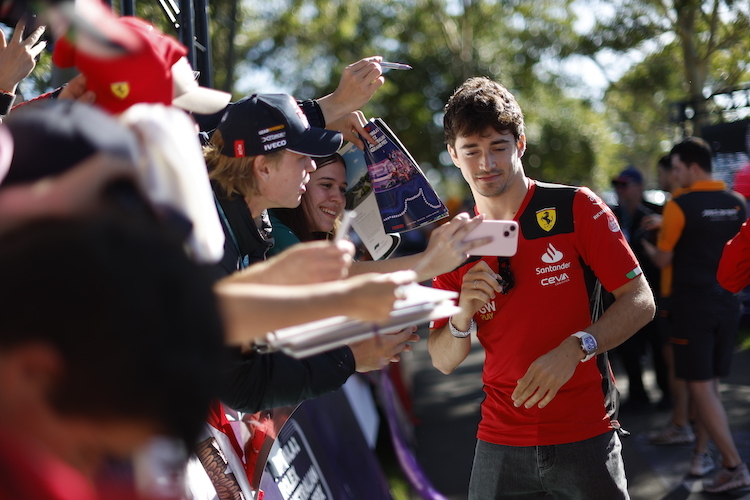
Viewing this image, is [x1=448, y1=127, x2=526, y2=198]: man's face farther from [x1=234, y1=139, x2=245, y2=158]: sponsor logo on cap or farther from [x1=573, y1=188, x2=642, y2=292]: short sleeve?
[x1=234, y1=139, x2=245, y2=158]: sponsor logo on cap

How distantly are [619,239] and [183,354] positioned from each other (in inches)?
76.6

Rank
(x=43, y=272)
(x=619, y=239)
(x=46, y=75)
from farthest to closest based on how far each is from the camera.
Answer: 1. (x=46, y=75)
2. (x=619, y=239)
3. (x=43, y=272)

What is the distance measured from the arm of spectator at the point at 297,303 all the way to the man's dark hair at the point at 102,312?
0.15 metres

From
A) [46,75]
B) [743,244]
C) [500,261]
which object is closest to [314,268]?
[500,261]

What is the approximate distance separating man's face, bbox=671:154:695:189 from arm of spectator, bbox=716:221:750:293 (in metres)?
2.10

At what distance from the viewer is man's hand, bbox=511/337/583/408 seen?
2393 millimetres

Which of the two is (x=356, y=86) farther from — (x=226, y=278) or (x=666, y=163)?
(x=666, y=163)

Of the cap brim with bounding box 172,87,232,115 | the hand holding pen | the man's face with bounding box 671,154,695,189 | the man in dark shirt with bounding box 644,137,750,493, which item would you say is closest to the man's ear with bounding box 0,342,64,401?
the cap brim with bounding box 172,87,232,115

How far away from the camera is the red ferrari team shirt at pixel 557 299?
2631mm

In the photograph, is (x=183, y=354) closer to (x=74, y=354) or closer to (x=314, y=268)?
(x=74, y=354)

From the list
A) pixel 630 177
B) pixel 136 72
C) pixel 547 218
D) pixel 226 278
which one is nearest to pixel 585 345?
pixel 547 218

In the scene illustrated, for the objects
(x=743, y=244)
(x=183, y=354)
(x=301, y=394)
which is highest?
(x=183, y=354)

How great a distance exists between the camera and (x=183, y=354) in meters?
1.06

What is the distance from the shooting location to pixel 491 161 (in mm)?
2760
